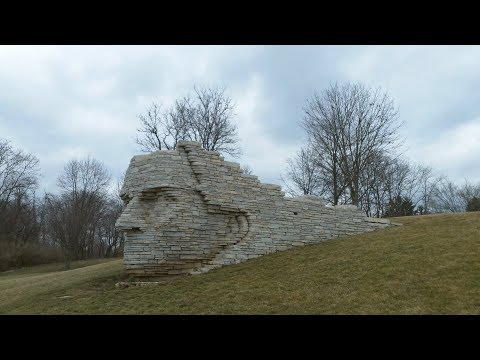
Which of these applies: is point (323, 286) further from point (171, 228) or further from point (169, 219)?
point (169, 219)

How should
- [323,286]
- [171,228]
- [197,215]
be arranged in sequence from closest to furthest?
[323,286]
[171,228]
[197,215]

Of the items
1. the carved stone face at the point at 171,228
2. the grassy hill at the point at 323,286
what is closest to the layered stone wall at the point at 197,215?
the carved stone face at the point at 171,228

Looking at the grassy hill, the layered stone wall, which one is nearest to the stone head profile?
the layered stone wall

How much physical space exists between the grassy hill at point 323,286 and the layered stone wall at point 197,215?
1.90 feet

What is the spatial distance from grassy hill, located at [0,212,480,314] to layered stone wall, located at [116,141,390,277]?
22.8 inches

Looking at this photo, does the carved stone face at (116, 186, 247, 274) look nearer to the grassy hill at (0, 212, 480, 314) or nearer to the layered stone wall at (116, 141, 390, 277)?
the layered stone wall at (116, 141, 390, 277)

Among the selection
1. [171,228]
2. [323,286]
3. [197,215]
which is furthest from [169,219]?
[323,286]

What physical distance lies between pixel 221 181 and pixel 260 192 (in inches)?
64.3

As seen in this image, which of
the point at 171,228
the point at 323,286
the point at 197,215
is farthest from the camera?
the point at 197,215

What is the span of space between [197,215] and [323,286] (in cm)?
444

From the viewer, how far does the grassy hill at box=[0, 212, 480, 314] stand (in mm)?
8523

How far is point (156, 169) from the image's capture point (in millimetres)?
12250

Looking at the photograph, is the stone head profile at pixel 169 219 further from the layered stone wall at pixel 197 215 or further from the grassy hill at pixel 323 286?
the grassy hill at pixel 323 286

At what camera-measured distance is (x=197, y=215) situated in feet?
40.2
